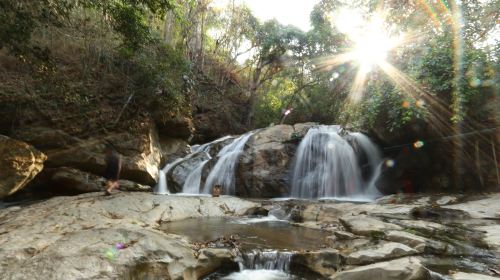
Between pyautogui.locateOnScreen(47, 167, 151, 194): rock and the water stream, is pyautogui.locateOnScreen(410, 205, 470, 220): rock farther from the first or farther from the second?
pyautogui.locateOnScreen(47, 167, 151, 194): rock

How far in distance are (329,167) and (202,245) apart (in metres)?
9.56

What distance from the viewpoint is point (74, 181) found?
9.84 meters

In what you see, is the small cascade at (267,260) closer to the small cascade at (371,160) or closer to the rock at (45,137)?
the rock at (45,137)

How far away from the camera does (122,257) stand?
3.80 metres

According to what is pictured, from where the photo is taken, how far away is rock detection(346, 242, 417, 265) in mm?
4254

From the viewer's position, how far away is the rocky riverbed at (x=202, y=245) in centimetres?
365

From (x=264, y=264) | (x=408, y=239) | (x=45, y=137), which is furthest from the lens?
(x=45, y=137)

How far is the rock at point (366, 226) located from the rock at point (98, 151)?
8171mm

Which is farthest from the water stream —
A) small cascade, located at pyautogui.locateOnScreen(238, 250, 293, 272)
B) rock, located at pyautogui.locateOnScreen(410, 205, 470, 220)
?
rock, located at pyautogui.locateOnScreen(410, 205, 470, 220)

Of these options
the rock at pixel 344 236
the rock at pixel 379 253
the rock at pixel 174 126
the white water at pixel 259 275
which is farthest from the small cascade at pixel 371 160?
the white water at pixel 259 275

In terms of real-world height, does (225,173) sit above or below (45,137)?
below

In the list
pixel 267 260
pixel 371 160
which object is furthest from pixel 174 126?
pixel 267 260

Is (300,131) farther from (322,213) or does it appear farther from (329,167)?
(322,213)

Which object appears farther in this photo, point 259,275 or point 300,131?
point 300,131
